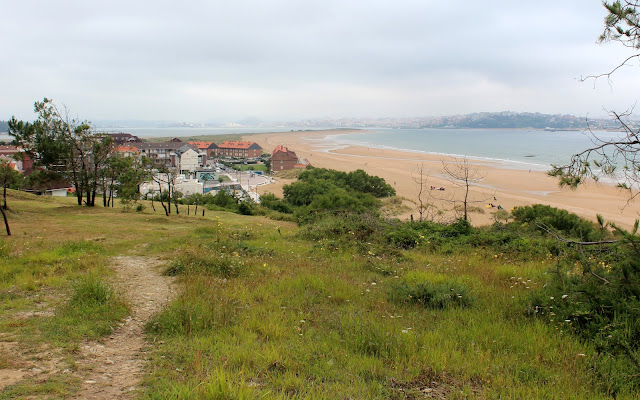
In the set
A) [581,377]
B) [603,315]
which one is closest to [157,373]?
[581,377]

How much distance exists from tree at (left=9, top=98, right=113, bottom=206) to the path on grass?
16.2 m

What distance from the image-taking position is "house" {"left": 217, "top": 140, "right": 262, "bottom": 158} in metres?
88.9

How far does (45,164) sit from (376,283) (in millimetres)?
19557

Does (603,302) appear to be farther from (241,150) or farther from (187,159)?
(241,150)

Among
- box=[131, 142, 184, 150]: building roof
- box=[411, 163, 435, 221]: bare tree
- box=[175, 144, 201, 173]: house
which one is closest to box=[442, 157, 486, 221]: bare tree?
box=[411, 163, 435, 221]: bare tree

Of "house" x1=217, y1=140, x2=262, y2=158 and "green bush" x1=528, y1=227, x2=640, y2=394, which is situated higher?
"house" x1=217, y1=140, x2=262, y2=158

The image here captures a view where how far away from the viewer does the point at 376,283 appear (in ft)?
22.4

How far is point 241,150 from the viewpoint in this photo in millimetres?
89938

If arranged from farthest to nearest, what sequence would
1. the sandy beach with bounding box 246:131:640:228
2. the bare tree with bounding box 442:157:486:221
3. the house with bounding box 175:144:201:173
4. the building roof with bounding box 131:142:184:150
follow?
the building roof with bounding box 131:142:184:150
the house with bounding box 175:144:201:173
the sandy beach with bounding box 246:131:640:228
the bare tree with bounding box 442:157:486:221

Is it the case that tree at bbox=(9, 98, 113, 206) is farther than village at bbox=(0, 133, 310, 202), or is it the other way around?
village at bbox=(0, 133, 310, 202)

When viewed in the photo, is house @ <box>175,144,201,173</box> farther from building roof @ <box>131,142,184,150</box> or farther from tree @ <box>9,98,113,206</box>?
tree @ <box>9,98,113,206</box>

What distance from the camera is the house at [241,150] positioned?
88.9 meters

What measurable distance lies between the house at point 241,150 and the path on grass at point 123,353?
84.1 m

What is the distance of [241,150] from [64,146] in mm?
71486
